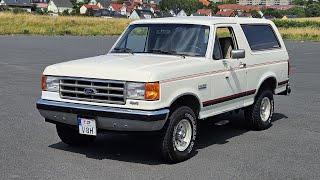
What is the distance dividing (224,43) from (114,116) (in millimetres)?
2497

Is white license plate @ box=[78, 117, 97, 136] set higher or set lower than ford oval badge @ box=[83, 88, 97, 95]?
lower

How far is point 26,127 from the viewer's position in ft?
27.7

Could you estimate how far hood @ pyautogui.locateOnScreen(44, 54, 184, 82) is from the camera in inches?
243

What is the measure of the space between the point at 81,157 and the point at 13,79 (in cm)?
828

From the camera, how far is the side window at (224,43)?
750 cm

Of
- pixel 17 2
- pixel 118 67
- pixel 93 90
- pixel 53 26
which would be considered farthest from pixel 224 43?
pixel 17 2

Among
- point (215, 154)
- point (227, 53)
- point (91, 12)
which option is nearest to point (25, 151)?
point (215, 154)

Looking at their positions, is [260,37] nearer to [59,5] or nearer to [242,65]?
[242,65]

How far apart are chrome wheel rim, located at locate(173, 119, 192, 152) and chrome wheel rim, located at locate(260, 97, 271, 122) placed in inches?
93.8

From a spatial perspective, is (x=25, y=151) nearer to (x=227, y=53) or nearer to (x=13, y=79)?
(x=227, y=53)

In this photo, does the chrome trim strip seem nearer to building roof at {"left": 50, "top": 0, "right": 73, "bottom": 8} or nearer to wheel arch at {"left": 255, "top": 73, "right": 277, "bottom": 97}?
wheel arch at {"left": 255, "top": 73, "right": 277, "bottom": 97}

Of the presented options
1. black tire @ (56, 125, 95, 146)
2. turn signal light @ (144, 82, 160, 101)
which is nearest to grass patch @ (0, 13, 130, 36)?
black tire @ (56, 125, 95, 146)

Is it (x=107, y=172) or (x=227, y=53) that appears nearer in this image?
(x=107, y=172)

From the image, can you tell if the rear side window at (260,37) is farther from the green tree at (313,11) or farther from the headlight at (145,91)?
the green tree at (313,11)
